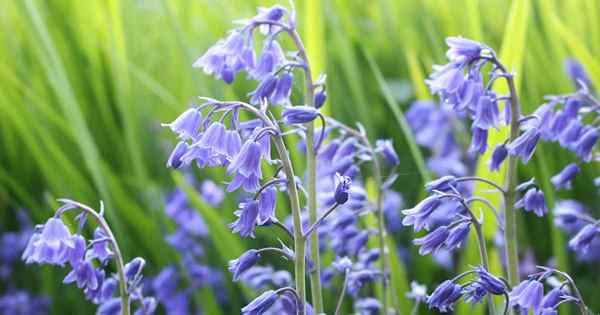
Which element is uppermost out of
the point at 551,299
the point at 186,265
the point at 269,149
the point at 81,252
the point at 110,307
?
the point at 269,149

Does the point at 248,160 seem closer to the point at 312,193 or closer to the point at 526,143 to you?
the point at 312,193

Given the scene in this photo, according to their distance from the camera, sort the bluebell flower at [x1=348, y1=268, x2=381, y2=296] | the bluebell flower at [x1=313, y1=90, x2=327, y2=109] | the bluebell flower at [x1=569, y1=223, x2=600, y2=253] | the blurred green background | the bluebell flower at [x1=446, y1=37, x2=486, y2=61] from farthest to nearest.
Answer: the blurred green background
the bluebell flower at [x1=348, y1=268, x2=381, y2=296]
the bluebell flower at [x1=313, y1=90, x2=327, y2=109]
the bluebell flower at [x1=569, y1=223, x2=600, y2=253]
the bluebell flower at [x1=446, y1=37, x2=486, y2=61]

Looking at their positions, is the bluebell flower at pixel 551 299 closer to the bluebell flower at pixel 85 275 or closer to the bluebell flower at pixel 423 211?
the bluebell flower at pixel 423 211

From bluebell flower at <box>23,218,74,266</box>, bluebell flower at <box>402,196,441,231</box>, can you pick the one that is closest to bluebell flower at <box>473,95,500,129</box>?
bluebell flower at <box>402,196,441,231</box>

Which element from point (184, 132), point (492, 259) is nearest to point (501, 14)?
point (492, 259)

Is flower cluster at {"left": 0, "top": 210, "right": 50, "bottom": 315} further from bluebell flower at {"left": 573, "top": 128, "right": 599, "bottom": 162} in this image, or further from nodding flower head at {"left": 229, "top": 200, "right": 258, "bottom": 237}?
bluebell flower at {"left": 573, "top": 128, "right": 599, "bottom": 162}

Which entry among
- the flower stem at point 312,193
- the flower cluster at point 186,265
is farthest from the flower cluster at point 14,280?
the flower stem at point 312,193

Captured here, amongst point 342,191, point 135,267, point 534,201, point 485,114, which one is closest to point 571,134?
point 534,201
